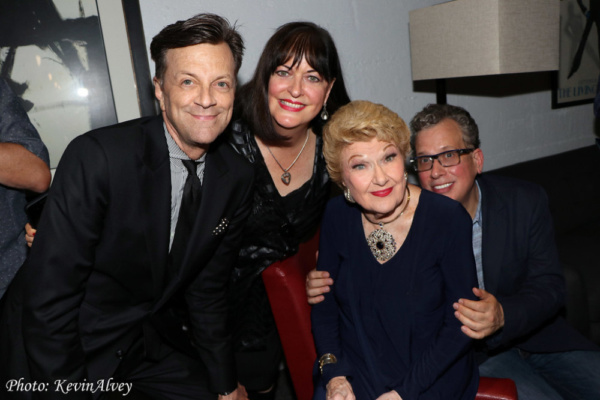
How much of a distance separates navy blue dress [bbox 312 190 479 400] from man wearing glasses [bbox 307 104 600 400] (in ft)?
0.68

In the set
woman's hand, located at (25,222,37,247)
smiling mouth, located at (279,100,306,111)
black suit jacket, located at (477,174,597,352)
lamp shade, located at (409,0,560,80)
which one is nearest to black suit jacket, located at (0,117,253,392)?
woman's hand, located at (25,222,37,247)

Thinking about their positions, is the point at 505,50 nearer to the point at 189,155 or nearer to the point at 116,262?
the point at 189,155

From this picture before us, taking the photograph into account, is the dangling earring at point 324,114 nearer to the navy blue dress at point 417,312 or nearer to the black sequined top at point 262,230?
the black sequined top at point 262,230

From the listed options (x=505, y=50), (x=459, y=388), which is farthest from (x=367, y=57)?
(x=459, y=388)

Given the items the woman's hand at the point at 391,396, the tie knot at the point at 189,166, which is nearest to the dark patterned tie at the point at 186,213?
the tie knot at the point at 189,166

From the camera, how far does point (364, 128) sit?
4.97 feet

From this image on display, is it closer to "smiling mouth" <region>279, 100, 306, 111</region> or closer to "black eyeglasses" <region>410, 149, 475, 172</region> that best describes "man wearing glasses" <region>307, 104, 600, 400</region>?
"black eyeglasses" <region>410, 149, 475, 172</region>

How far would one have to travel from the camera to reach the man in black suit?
52.1 inches

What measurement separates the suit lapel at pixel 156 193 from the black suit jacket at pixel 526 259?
1.23 metres

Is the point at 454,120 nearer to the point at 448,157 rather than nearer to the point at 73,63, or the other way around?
the point at 448,157

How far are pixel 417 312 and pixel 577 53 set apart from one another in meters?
3.47

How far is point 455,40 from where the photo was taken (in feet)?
7.86

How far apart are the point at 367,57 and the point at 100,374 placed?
226 cm

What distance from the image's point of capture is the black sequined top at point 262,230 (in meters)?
1.97
